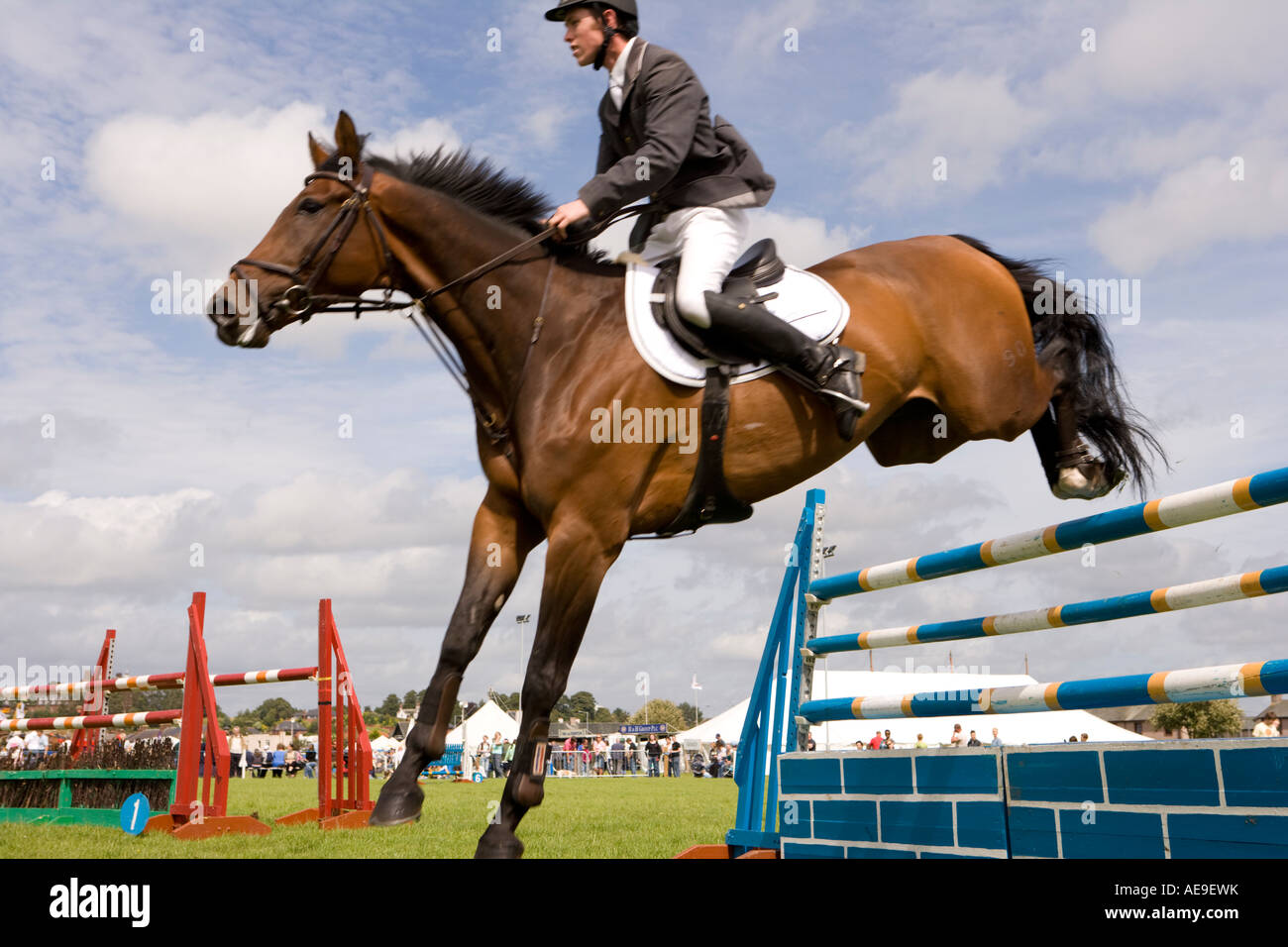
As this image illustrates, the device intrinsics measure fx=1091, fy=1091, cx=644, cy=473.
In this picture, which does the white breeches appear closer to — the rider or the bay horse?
the rider

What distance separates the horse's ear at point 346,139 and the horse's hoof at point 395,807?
2.44 metres

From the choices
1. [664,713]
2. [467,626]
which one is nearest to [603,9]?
[467,626]

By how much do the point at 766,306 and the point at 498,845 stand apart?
2.18m

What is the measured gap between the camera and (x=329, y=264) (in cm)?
421

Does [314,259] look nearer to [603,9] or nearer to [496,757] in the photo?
[603,9]

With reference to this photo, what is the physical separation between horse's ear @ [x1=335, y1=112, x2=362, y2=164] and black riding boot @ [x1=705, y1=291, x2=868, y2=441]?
156 cm

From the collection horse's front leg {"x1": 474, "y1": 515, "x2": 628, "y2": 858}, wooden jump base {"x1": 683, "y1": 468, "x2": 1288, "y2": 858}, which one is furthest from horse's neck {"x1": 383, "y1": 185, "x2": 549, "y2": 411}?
wooden jump base {"x1": 683, "y1": 468, "x2": 1288, "y2": 858}

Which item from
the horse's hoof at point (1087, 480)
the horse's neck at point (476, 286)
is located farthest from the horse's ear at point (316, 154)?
the horse's hoof at point (1087, 480)

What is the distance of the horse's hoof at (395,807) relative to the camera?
12.2 ft

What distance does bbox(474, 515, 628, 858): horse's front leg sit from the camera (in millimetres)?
3619

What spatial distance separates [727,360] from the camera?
4.12m

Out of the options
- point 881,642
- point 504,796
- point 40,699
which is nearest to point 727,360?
point 881,642
